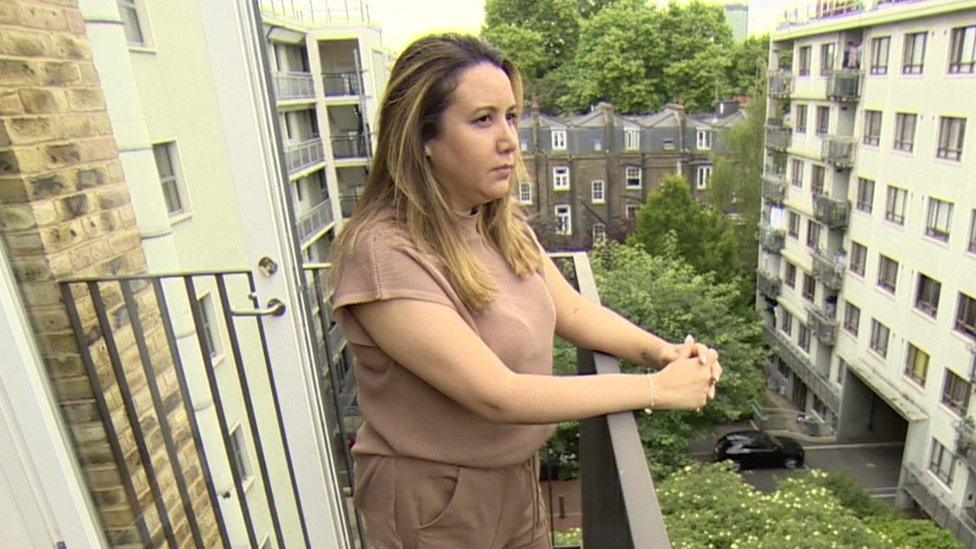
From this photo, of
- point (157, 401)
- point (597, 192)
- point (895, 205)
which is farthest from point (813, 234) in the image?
point (157, 401)

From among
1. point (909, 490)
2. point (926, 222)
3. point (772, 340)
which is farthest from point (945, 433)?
point (772, 340)

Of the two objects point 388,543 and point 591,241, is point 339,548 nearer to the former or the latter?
point 388,543

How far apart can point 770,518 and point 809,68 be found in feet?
31.8

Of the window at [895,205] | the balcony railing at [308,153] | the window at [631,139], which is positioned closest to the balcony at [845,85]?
the window at [895,205]

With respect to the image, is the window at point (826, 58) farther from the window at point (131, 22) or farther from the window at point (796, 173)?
the window at point (131, 22)

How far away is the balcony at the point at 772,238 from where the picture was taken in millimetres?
13328

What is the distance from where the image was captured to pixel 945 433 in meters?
8.61

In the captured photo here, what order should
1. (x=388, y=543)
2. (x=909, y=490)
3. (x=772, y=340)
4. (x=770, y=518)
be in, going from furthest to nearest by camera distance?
(x=772, y=340) → (x=909, y=490) → (x=770, y=518) → (x=388, y=543)

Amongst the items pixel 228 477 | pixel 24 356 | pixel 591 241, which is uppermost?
pixel 24 356

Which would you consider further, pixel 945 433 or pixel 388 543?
pixel 945 433

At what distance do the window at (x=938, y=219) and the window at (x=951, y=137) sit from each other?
2.01 ft

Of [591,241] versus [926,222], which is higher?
[926,222]

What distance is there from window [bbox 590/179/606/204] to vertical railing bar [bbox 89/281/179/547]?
16002 mm

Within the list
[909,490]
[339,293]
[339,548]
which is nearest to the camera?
[339,293]
